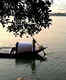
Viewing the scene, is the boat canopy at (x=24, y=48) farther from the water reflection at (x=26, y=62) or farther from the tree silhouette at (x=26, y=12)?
the tree silhouette at (x=26, y=12)

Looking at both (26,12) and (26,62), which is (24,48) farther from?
(26,12)

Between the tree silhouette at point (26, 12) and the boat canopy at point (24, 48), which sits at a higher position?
the tree silhouette at point (26, 12)

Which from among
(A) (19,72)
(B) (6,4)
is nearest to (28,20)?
(B) (6,4)

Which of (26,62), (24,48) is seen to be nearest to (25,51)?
(24,48)

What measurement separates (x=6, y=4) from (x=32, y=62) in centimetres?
3302

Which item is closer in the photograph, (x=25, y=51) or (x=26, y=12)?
(x=26, y=12)

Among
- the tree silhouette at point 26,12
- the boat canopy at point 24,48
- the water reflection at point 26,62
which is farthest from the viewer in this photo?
the water reflection at point 26,62

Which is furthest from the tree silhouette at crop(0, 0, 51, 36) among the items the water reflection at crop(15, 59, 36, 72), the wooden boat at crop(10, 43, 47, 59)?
the water reflection at crop(15, 59, 36, 72)

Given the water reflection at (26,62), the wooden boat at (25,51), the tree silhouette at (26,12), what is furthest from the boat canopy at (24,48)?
the tree silhouette at (26,12)

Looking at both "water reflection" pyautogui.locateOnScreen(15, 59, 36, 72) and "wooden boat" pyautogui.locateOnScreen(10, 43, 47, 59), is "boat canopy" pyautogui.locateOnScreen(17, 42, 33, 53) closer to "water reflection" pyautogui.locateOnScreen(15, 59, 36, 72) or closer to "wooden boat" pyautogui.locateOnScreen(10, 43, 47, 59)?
"wooden boat" pyautogui.locateOnScreen(10, 43, 47, 59)

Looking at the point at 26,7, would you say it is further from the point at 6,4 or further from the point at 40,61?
the point at 40,61

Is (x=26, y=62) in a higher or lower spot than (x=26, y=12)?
lower

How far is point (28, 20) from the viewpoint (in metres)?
13.2

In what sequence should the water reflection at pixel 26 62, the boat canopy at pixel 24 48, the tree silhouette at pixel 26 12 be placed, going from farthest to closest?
1. the water reflection at pixel 26 62
2. the boat canopy at pixel 24 48
3. the tree silhouette at pixel 26 12
